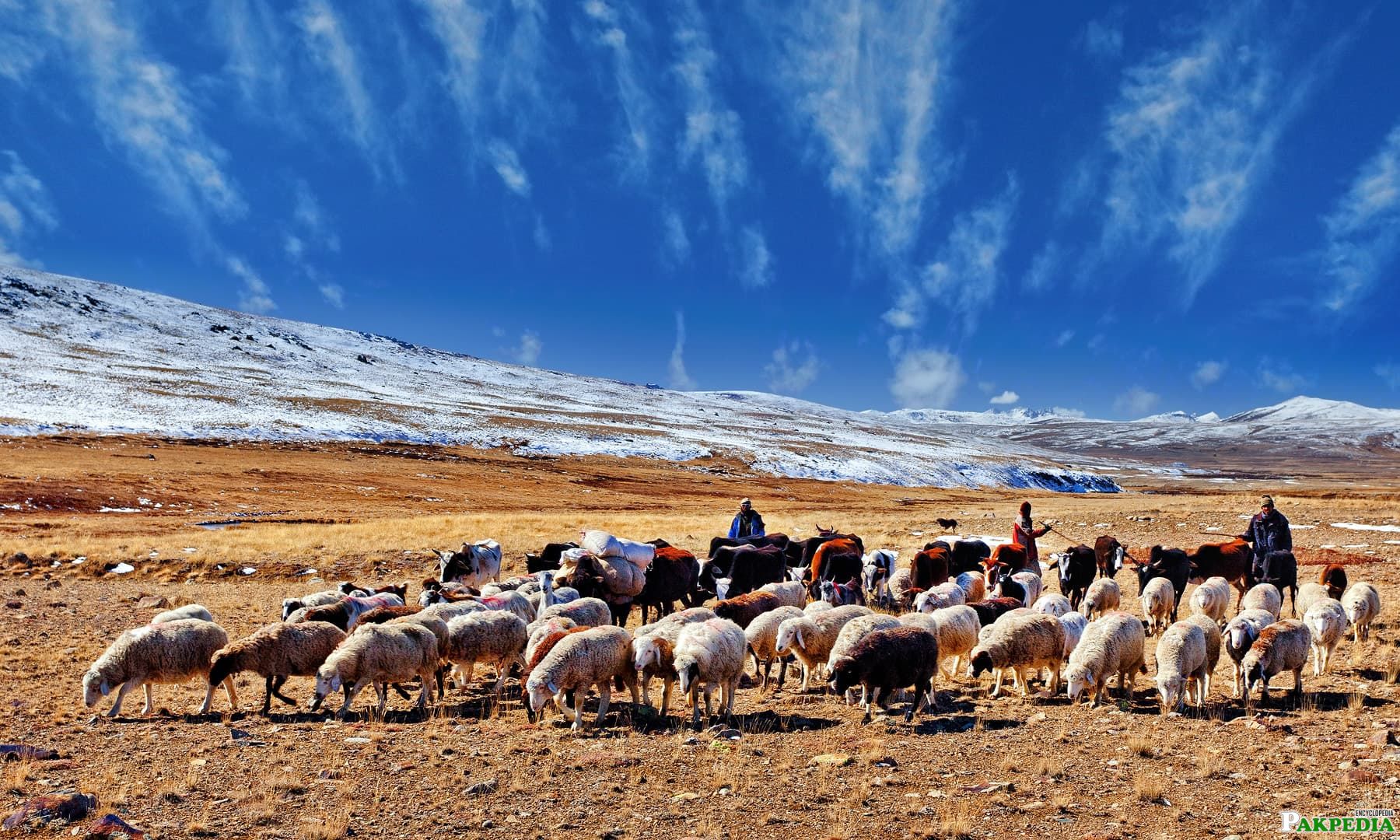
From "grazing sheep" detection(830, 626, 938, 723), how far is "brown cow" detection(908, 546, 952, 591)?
8064 mm

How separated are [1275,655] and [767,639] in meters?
6.40

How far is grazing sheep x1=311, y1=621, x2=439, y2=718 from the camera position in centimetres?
968

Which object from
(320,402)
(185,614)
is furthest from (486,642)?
(320,402)

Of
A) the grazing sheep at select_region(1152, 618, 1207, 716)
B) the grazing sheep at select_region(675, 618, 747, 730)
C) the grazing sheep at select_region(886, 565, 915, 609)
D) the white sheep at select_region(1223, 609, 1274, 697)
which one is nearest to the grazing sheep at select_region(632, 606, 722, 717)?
the grazing sheep at select_region(675, 618, 747, 730)

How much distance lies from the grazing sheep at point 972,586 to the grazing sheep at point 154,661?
42.0 ft

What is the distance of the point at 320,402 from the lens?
8950 centimetres

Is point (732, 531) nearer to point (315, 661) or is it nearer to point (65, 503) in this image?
point (315, 661)

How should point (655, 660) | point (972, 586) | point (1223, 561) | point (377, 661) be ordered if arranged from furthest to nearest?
point (1223, 561) → point (972, 586) → point (377, 661) → point (655, 660)

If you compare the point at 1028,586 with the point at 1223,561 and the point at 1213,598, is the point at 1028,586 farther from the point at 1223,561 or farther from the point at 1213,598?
the point at 1223,561

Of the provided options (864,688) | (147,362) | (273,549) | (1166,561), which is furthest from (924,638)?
(147,362)

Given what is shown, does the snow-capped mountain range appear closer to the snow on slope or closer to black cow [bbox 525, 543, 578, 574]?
the snow on slope

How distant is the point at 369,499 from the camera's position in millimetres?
42062

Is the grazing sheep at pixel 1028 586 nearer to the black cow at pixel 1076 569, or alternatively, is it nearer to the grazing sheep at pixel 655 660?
the black cow at pixel 1076 569

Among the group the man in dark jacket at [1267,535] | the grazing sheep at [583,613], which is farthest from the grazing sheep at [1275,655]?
the grazing sheep at [583,613]
